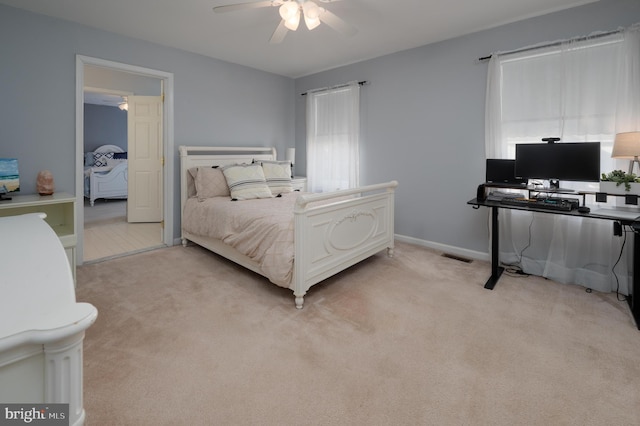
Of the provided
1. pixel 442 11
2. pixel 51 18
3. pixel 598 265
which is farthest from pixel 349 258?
pixel 51 18

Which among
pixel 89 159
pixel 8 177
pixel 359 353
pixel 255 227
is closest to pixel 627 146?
pixel 359 353

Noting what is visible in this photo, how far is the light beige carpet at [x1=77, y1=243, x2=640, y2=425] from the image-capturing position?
1572mm

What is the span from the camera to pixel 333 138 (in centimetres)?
494

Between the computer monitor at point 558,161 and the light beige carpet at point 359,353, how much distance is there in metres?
0.99

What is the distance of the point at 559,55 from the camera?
9.95 feet

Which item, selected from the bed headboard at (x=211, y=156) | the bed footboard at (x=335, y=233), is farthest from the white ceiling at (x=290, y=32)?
the bed footboard at (x=335, y=233)

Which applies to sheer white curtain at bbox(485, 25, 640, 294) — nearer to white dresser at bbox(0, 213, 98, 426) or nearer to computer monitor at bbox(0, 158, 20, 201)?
white dresser at bbox(0, 213, 98, 426)

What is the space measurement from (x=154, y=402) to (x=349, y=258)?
1.93 meters

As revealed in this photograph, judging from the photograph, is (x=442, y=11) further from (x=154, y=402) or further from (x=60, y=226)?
(x=60, y=226)

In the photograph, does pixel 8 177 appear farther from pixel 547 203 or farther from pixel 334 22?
pixel 547 203

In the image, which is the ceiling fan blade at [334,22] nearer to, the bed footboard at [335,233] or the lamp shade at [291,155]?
the bed footboard at [335,233]

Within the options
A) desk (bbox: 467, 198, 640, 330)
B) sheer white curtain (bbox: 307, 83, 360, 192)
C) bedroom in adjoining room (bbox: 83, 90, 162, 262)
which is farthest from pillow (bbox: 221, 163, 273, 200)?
desk (bbox: 467, 198, 640, 330)

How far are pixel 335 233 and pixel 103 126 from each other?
9011mm

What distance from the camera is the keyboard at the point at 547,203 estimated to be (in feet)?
8.77
